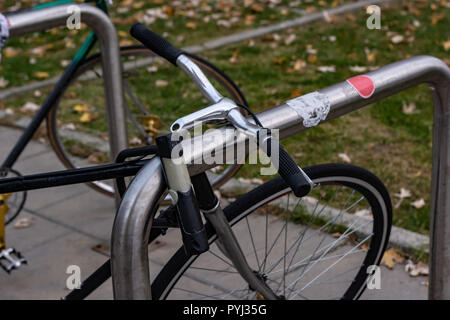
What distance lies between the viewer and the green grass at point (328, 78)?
4.02 m

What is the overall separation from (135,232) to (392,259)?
2.03 metres

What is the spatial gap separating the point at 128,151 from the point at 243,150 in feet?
1.03

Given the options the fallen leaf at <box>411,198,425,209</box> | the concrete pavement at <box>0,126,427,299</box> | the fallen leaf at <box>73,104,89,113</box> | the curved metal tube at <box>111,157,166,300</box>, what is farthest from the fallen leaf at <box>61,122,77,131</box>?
the curved metal tube at <box>111,157,166,300</box>

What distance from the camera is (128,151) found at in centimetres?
162

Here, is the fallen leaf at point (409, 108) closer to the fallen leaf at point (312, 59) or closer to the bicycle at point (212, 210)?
the fallen leaf at point (312, 59)

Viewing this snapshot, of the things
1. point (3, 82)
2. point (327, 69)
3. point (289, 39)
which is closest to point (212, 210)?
point (327, 69)

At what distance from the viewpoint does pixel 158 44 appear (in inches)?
65.9

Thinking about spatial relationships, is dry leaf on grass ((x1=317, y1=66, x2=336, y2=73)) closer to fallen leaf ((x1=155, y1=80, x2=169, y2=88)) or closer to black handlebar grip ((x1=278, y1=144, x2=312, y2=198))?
fallen leaf ((x1=155, y1=80, x2=169, y2=88))

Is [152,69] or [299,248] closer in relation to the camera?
[299,248]

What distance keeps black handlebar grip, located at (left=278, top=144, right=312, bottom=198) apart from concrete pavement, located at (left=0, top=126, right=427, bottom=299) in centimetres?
170

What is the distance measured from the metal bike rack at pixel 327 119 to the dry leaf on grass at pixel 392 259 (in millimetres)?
852

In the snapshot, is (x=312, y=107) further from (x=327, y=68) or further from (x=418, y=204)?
(x=327, y=68)

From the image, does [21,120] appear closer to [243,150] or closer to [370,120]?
[370,120]
